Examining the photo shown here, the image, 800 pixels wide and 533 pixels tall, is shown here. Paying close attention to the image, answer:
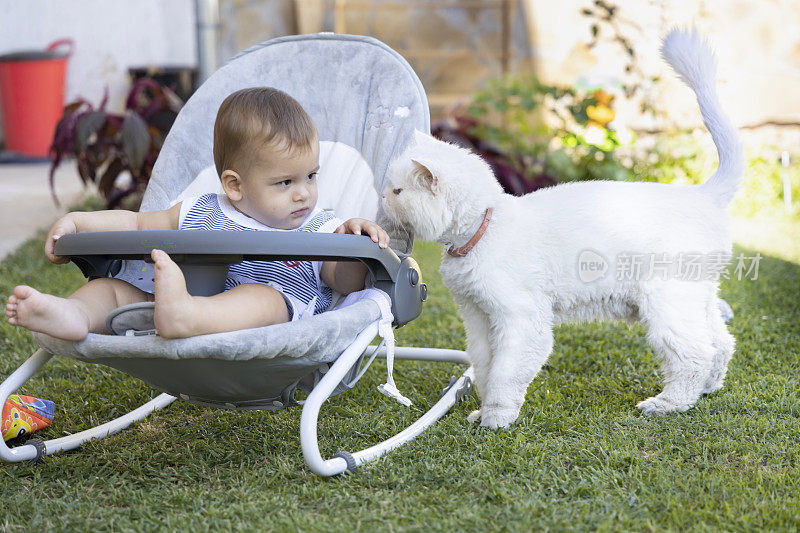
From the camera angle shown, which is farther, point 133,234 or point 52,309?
point 52,309

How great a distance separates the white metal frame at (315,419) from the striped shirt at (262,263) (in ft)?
0.88

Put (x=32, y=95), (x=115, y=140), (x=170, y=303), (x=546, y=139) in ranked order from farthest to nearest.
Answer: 1. (x=32, y=95)
2. (x=546, y=139)
3. (x=115, y=140)
4. (x=170, y=303)

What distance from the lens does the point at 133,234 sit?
1524 millimetres

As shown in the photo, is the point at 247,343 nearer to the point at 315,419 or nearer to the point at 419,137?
the point at 315,419

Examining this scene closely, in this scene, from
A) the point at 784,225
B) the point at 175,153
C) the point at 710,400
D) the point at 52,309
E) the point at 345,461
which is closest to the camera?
the point at 52,309

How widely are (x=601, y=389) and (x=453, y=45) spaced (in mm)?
5061

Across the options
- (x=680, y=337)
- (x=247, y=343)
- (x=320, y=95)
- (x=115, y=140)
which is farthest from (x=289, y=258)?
(x=115, y=140)

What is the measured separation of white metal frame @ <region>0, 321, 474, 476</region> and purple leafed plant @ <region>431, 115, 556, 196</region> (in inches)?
82.7

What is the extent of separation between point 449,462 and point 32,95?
21.4 feet

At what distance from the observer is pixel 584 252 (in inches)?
77.9

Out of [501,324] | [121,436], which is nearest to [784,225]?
[501,324]

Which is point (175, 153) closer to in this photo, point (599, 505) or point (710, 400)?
point (599, 505)

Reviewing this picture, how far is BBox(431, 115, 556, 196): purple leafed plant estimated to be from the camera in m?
4.31

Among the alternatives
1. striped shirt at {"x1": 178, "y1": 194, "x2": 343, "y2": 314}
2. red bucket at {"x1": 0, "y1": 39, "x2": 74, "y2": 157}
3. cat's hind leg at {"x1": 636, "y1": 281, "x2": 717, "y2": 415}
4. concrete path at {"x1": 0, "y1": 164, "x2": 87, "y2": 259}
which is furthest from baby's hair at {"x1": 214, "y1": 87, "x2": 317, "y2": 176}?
red bucket at {"x1": 0, "y1": 39, "x2": 74, "y2": 157}
